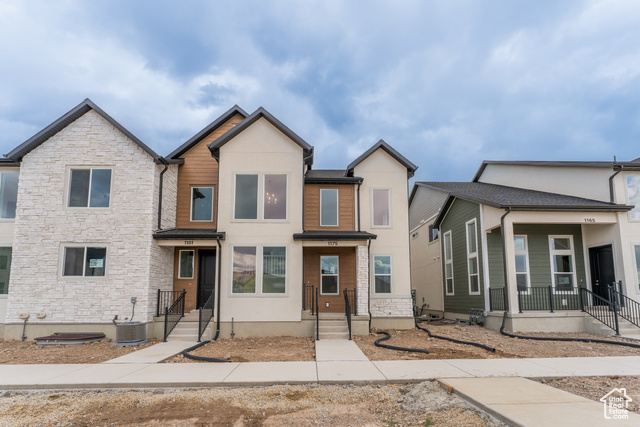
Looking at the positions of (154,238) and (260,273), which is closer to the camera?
(154,238)

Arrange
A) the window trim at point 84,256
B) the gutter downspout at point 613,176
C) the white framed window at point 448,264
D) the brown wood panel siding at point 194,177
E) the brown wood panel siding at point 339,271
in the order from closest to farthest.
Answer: the window trim at point 84,256, the gutter downspout at point 613,176, the brown wood panel siding at point 194,177, the brown wood panel siding at point 339,271, the white framed window at point 448,264

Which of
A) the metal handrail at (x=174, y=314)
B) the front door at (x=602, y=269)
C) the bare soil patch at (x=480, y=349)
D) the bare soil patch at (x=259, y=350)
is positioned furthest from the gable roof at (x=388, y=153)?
the metal handrail at (x=174, y=314)

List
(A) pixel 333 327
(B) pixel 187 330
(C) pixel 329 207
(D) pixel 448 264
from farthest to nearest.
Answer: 1. (D) pixel 448 264
2. (C) pixel 329 207
3. (A) pixel 333 327
4. (B) pixel 187 330

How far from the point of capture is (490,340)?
10586 mm

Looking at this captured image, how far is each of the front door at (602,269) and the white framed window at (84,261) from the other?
629 inches

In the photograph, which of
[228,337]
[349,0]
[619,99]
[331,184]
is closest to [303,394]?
[228,337]

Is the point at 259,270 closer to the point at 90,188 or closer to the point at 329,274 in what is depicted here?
the point at 329,274

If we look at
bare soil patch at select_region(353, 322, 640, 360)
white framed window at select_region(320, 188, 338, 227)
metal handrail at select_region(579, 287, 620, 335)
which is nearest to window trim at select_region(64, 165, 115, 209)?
white framed window at select_region(320, 188, 338, 227)

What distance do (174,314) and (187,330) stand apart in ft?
2.32

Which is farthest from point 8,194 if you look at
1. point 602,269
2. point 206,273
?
point 602,269

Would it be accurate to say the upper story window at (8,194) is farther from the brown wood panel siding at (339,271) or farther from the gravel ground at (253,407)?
the brown wood panel siding at (339,271)

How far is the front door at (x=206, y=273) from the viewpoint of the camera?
1304cm

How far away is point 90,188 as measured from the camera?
11.8 meters

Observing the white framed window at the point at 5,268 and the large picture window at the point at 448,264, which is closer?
the white framed window at the point at 5,268
